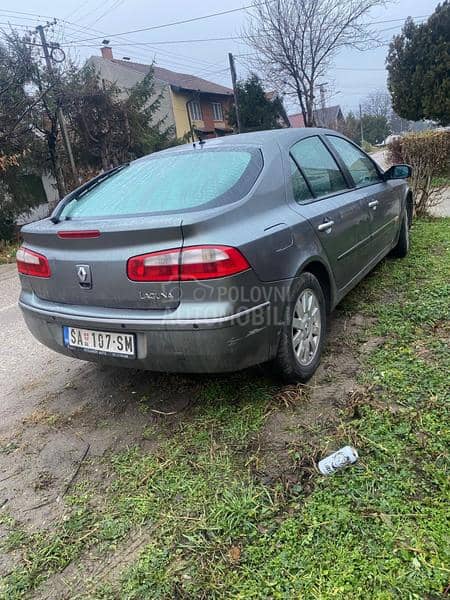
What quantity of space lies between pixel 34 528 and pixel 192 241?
147 cm

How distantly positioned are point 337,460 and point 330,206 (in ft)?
5.81

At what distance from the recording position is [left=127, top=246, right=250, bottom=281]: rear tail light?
82.4 inches

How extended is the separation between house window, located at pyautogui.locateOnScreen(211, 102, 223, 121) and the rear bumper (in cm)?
Answer: 3872

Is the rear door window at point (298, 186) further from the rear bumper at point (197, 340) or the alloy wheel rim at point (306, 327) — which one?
the rear bumper at point (197, 340)

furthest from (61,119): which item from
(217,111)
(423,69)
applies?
(217,111)

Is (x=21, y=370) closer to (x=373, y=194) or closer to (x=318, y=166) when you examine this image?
(x=318, y=166)

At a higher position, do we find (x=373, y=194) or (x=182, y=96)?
(x=182, y=96)

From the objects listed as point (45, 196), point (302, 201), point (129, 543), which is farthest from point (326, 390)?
point (45, 196)

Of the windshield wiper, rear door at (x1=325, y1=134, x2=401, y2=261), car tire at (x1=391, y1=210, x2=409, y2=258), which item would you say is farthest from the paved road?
car tire at (x1=391, y1=210, x2=409, y2=258)

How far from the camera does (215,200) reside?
7.61ft

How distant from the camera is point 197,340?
2143 millimetres

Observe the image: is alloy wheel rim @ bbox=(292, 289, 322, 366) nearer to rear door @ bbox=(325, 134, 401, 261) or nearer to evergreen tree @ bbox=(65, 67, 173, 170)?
rear door @ bbox=(325, 134, 401, 261)

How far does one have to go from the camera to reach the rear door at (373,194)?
3.73 m

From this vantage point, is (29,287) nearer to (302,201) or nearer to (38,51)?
(302,201)
